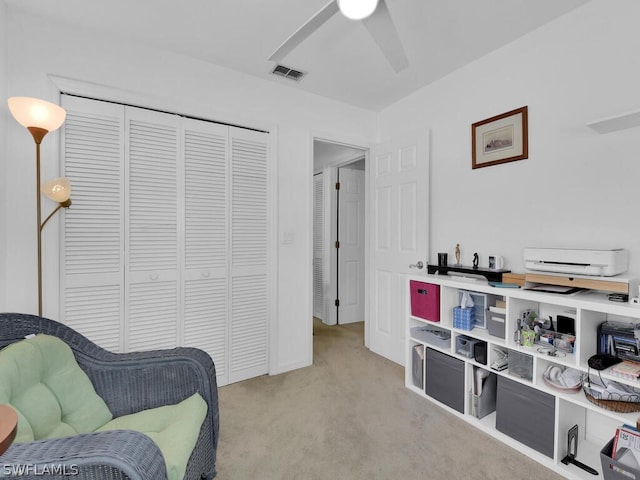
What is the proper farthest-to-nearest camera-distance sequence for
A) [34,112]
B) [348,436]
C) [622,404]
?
[348,436] < [34,112] < [622,404]

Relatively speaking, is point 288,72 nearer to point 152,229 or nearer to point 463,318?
point 152,229

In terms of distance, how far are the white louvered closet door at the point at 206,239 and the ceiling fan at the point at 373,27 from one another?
3.33ft

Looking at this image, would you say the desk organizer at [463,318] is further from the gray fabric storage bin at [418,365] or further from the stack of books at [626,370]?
the stack of books at [626,370]

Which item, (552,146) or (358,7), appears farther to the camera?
(552,146)

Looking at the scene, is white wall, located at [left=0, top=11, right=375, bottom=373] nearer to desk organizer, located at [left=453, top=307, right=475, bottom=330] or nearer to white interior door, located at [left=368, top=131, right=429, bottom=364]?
white interior door, located at [left=368, top=131, right=429, bottom=364]

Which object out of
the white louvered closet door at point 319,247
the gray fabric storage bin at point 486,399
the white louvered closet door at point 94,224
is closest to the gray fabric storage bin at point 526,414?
the gray fabric storage bin at point 486,399

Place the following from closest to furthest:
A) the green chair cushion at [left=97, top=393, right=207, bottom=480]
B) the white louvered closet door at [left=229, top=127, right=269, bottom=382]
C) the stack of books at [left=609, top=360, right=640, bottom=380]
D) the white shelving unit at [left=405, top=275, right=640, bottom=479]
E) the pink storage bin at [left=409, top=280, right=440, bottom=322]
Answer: the green chair cushion at [left=97, top=393, right=207, bottom=480] < the stack of books at [left=609, top=360, right=640, bottom=380] < the white shelving unit at [left=405, top=275, right=640, bottom=479] < the pink storage bin at [left=409, top=280, right=440, bottom=322] < the white louvered closet door at [left=229, top=127, right=269, bottom=382]

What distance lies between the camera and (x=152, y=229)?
87.7 inches

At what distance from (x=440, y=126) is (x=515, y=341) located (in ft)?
5.84

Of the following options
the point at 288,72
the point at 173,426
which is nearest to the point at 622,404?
the point at 173,426

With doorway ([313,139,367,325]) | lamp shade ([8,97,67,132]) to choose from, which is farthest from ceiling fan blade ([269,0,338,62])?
doorway ([313,139,367,325])

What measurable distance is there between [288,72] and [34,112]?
1686 mm

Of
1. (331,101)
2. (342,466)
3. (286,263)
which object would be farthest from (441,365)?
→ (331,101)

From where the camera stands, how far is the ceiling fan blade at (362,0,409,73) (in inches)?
51.0
